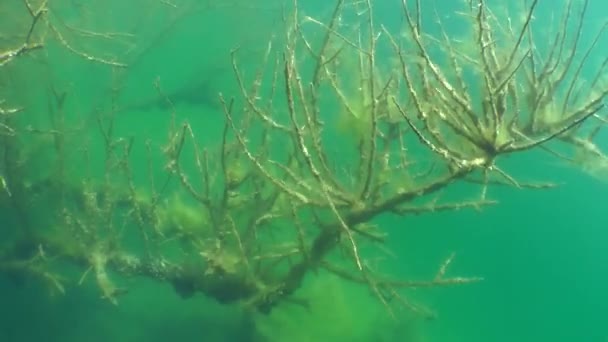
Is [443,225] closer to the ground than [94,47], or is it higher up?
closer to the ground

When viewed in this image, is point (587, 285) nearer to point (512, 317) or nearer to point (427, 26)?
point (512, 317)

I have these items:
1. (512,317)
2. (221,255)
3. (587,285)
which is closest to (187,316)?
(221,255)

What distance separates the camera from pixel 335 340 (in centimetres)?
802

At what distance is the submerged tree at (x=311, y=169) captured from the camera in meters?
3.27

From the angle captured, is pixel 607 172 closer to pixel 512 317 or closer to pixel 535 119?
pixel 535 119

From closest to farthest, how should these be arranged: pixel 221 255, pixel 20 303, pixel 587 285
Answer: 1. pixel 221 255
2. pixel 20 303
3. pixel 587 285

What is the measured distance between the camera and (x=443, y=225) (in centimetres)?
1186

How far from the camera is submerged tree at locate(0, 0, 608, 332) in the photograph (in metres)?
3.27

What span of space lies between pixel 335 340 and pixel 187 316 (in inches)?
81.9

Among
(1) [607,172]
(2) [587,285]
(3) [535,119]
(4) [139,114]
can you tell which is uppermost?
(3) [535,119]

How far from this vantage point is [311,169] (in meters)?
3.09

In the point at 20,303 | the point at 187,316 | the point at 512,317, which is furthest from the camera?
the point at 512,317

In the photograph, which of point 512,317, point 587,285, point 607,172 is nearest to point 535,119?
point 607,172

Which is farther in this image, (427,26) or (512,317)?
(427,26)
